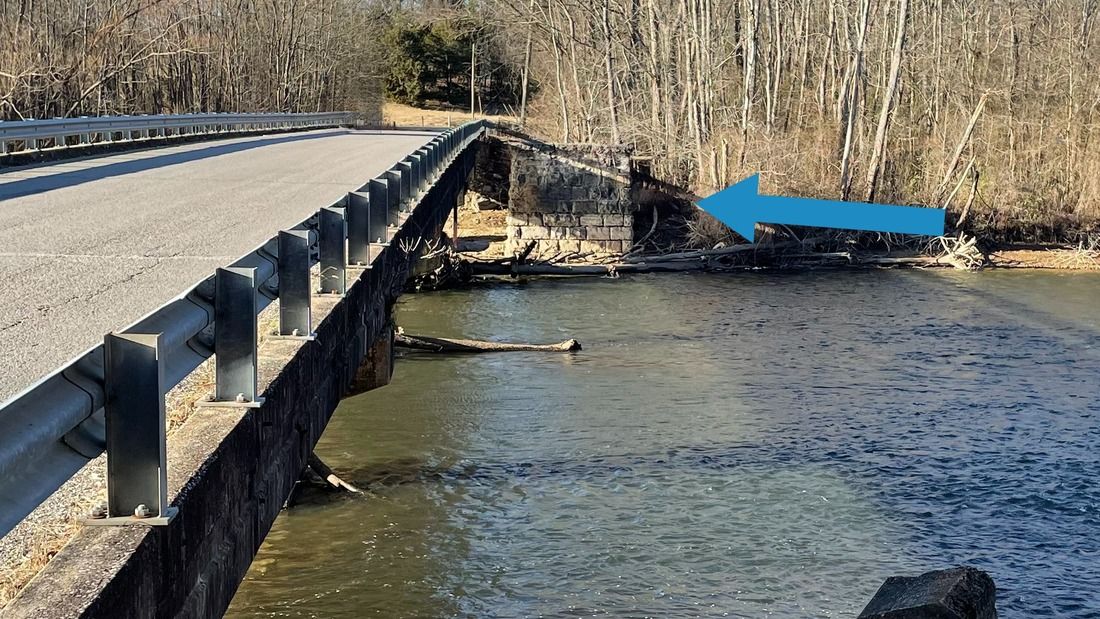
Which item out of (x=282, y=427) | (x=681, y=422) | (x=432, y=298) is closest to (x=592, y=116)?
(x=432, y=298)

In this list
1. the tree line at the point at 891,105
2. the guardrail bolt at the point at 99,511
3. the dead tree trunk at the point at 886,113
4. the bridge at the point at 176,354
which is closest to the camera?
the bridge at the point at 176,354

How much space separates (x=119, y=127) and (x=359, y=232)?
17203 mm

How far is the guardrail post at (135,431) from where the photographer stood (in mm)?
3795

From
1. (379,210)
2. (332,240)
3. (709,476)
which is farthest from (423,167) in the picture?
(332,240)

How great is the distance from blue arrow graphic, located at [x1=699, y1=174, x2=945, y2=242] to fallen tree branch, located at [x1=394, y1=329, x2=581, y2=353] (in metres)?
14.0

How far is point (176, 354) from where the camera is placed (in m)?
4.80

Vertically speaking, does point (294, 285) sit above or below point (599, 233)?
above

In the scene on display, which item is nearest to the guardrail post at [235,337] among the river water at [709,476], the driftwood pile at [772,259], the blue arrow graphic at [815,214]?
the river water at [709,476]

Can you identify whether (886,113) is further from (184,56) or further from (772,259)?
(184,56)

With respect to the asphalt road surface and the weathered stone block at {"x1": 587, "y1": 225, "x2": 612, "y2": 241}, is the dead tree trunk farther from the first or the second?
the asphalt road surface

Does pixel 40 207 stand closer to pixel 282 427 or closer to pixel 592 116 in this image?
pixel 282 427

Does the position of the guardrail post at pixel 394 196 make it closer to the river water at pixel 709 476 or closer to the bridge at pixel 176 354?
the bridge at pixel 176 354

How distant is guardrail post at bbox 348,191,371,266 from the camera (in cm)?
1052

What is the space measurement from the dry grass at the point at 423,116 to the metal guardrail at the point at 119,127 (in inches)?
1089
